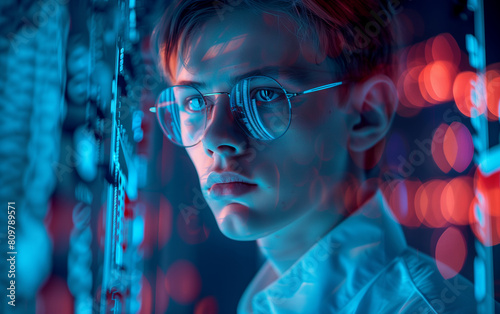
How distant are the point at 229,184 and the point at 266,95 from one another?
0.25 meters

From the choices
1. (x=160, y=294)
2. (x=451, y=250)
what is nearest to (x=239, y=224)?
(x=160, y=294)

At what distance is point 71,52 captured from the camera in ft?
4.03

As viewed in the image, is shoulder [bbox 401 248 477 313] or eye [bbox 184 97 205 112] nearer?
shoulder [bbox 401 248 477 313]

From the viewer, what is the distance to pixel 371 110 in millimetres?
1071

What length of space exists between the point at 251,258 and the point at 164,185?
0.32m

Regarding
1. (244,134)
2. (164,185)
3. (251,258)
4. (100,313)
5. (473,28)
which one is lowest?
(100,313)

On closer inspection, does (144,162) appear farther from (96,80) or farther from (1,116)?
(1,116)

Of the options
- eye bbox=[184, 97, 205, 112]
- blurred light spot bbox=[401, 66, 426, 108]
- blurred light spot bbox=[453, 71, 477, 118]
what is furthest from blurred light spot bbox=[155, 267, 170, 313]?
blurred light spot bbox=[453, 71, 477, 118]

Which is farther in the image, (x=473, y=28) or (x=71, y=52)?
(x=71, y=52)

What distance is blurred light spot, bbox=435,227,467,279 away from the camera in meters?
1.08

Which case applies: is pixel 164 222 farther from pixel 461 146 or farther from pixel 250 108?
pixel 461 146

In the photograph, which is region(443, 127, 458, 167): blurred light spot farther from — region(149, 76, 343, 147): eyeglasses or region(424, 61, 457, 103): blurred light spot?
region(149, 76, 343, 147): eyeglasses

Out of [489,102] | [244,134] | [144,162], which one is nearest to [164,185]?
[144,162]

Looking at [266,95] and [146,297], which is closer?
[266,95]
